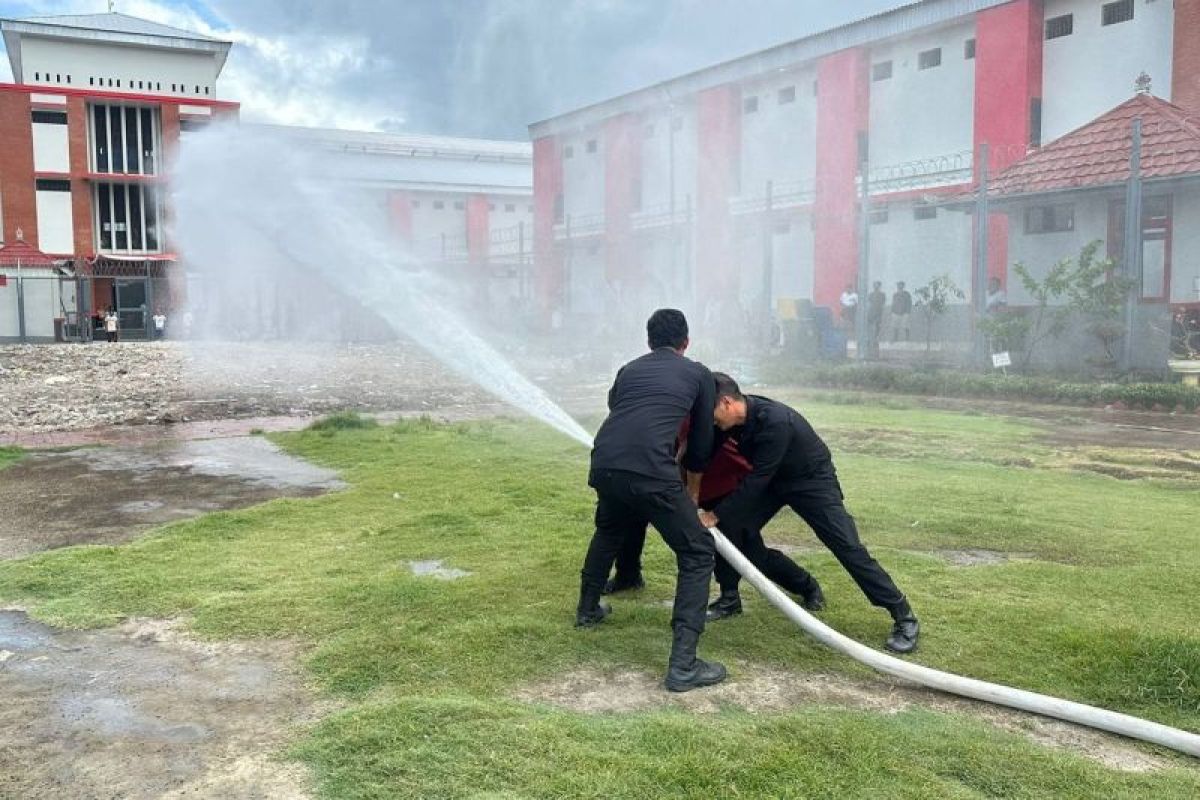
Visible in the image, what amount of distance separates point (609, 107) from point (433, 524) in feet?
109

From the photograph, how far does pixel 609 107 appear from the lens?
3838 cm

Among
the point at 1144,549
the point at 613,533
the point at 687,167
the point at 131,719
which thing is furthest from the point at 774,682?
the point at 687,167

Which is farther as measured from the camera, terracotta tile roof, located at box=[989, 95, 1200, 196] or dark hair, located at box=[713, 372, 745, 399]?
terracotta tile roof, located at box=[989, 95, 1200, 196]

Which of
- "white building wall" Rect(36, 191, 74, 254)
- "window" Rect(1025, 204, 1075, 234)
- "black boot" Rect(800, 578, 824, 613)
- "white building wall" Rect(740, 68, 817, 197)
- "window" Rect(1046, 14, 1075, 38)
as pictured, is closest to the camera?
"black boot" Rect(800, 578, 824, 613)

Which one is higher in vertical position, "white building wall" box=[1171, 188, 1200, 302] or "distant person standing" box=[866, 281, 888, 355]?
"white building wall" box=[1171, 188, 1200, 302]

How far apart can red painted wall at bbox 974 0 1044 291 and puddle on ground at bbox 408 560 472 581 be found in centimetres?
2059

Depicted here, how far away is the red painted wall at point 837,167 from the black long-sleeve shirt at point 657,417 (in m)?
24.4

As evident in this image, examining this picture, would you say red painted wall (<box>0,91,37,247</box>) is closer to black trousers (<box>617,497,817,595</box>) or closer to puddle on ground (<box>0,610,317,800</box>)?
puddle on ground (<box>0,610,317,800</box>)

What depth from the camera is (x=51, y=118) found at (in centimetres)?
4112

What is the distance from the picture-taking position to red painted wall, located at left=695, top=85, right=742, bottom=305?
31.0m

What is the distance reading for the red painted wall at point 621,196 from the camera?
122 ft

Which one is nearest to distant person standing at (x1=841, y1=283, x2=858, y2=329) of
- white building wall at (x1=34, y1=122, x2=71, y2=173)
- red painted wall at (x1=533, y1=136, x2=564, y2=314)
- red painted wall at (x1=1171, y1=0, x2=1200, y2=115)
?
red painted wall at (x1=1171, y1=0, x2=1200, y2=115)

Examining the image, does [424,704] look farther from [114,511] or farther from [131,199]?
[131,199]

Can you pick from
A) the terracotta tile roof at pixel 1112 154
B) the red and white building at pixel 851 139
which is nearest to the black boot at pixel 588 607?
the terracotta tile roof at pixel 1112 154
